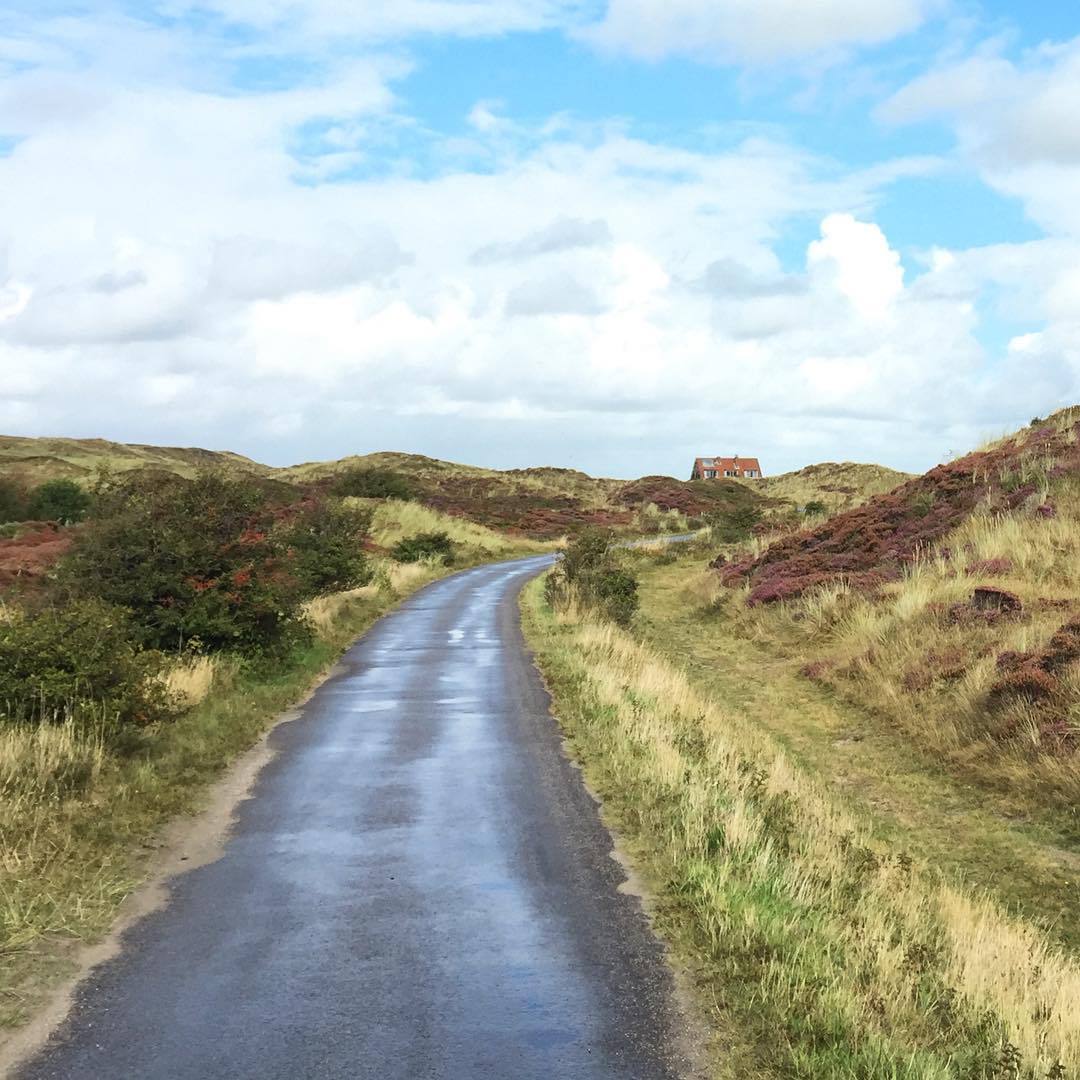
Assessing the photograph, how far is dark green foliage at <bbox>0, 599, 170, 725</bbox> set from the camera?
965 centimetres

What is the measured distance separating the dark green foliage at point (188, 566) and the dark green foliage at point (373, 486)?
43.2 m

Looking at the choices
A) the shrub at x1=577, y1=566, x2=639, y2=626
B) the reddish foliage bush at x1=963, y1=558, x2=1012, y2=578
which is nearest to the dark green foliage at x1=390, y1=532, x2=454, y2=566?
the shrub at x1=577, y1=566, x2=639, y2=626

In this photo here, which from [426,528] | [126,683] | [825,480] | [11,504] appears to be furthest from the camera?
[825,480]

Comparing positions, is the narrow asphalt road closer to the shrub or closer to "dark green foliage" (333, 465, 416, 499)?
the shrub

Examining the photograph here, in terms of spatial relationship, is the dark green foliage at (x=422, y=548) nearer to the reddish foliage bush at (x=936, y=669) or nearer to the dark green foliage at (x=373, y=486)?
the dark green foliage at (x=373, y=486)

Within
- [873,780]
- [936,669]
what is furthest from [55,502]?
[873,780]

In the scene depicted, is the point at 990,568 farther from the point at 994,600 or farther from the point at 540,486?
the point at 540,486

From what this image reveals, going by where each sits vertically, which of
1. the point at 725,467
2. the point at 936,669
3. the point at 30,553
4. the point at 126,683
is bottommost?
the point at 126,683

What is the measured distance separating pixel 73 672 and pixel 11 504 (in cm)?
5400

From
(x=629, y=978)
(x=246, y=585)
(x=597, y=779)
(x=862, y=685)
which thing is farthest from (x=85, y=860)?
(x=862, y=685)

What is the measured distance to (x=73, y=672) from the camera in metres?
10.0

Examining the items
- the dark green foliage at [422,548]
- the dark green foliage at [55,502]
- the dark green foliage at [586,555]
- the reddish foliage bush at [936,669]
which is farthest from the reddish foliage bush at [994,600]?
the dark green foliage at [55,502]

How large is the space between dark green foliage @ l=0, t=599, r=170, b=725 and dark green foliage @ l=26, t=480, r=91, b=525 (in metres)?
47.3

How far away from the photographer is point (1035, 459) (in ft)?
79.3
